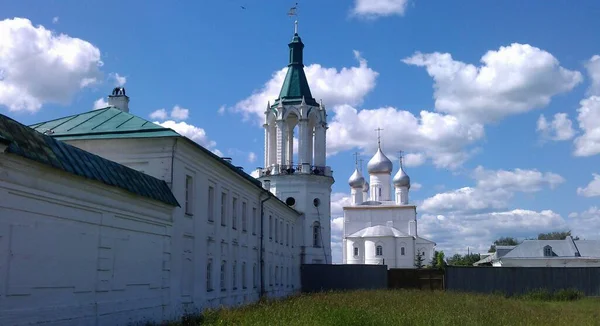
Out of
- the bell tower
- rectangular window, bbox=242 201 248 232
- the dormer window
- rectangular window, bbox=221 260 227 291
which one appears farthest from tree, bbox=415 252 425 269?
rectangular window, bbox=221 260 227 291

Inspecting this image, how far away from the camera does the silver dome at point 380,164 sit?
3091 inches

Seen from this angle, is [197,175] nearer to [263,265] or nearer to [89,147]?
[89,147]

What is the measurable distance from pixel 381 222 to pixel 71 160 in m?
66.2

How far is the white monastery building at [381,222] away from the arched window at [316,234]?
27.2 metres

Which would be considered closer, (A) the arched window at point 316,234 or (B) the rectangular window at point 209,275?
(B) the rectangular window at point 209,275

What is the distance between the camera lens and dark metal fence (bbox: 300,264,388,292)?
38156mm

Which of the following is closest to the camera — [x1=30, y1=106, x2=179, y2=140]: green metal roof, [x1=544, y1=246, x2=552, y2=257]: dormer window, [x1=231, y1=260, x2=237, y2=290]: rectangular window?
[x1=30, y1=106, x2=179, y2=140]: green metal roof

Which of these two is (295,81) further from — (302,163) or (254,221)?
(254,221)

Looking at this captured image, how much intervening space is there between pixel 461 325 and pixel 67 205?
8216 mm

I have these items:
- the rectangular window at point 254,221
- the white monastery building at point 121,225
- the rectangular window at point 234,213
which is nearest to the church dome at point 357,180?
the white monastery building at point 121,225

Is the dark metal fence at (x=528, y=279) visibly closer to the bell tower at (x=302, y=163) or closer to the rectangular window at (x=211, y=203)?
the bell tower at (x=302, y=163)

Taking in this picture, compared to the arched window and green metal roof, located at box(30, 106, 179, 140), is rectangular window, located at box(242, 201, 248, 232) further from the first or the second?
the arched window

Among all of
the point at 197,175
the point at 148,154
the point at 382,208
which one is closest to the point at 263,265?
the point at 197,175

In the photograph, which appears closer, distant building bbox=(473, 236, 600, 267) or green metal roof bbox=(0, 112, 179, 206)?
green metal roof bbox=(0, 112, 179, 206)
